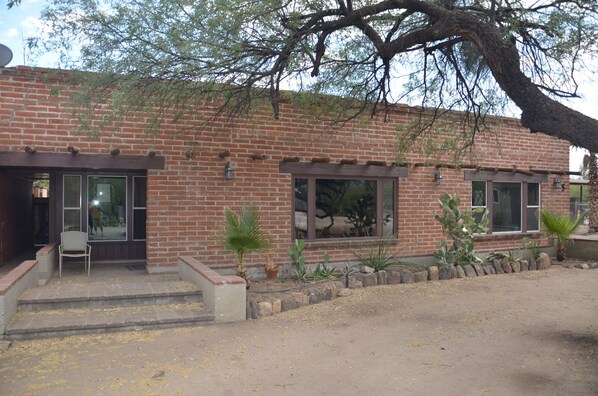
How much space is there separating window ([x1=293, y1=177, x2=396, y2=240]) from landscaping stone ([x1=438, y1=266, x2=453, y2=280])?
1.51m

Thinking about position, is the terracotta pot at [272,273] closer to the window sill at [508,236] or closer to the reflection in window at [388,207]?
the reflection in window at [388,207]

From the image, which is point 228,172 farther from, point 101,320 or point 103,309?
point 101,320

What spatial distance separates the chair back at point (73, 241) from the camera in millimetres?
8570

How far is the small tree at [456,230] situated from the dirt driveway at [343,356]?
266 centimetres

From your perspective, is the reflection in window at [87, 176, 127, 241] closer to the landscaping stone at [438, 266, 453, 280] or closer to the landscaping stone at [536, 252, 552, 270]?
the landscaping stone at [438, 266, 453, 280]

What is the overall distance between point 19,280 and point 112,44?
3449 mm

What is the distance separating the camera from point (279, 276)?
9516 mm

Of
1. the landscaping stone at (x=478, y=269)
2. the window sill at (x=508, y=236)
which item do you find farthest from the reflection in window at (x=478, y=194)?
the landscaping stone at (x=478, y=269)

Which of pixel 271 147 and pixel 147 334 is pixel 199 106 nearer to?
pixel 271 147

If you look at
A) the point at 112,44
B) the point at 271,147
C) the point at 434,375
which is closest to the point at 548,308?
the point at 434,375

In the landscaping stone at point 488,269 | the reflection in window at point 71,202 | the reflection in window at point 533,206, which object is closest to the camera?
the reflection in window at point 71,202

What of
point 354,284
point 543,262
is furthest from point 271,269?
point 543,262

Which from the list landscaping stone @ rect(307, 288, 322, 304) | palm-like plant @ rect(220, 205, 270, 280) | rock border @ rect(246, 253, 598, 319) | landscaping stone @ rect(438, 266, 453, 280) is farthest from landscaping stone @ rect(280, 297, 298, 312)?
landscaping stone @ rect(438, 266, 453, 280)

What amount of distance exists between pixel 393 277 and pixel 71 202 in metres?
6.70
